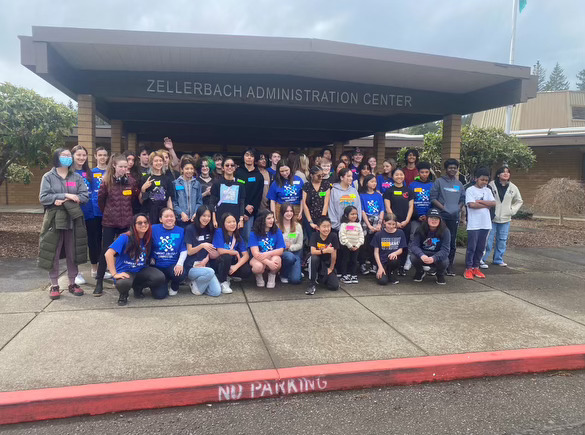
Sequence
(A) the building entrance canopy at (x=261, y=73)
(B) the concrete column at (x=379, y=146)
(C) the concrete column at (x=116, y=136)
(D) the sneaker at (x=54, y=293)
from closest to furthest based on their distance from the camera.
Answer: (D) the sneaker at (x=54, y=293), (A) the building entrance canopy at (x=261, y=73), (C) the concrete column at (x=116, y=136), (B) the concrete column at (x=379, y=146)

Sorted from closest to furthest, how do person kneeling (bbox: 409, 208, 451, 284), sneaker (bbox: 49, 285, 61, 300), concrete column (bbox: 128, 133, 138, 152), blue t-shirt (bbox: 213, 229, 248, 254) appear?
sneaker (bbox: 49, 285, 61, 300)
blue t-shirt (bbox: 213, 229, 248, 254)
person kneeling (bbox: 409, 208, 451, 284)
concrete column (bbox: 128, 133, 138, 152)

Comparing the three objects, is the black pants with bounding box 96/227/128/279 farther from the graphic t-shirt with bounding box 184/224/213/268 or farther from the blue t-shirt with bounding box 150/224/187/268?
the graphic t-shirt with bounding box 184/224/213/268

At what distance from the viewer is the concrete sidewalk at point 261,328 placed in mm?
3422

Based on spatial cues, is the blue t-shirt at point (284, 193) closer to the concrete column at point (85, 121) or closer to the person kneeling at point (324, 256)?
the person kneeling at point (324, 256)

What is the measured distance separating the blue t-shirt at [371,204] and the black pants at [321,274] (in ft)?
3.83

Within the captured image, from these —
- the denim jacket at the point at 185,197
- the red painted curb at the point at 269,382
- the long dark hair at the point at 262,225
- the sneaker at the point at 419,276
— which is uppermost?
the denim jacket at the point at 185,197

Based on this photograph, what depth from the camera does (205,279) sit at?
5180 millimetres

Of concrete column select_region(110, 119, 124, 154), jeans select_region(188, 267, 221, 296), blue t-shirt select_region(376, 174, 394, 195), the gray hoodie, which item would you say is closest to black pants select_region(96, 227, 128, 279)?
jeans select_region(188, 267, 221, 296)

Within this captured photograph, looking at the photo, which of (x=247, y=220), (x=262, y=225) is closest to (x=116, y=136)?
(x=247, y=220)

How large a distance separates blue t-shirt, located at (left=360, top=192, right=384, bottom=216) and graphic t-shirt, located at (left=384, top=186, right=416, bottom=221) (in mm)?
225

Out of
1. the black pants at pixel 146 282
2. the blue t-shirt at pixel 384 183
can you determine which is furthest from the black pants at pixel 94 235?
the blue t-shirt at pixel 384 183

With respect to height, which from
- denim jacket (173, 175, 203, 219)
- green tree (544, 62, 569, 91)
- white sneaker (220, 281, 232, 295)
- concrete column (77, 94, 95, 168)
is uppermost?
green tree (544, 62, 569, 91)

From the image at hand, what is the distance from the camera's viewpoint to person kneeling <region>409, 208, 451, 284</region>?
590cm

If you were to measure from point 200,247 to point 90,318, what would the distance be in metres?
1.47
